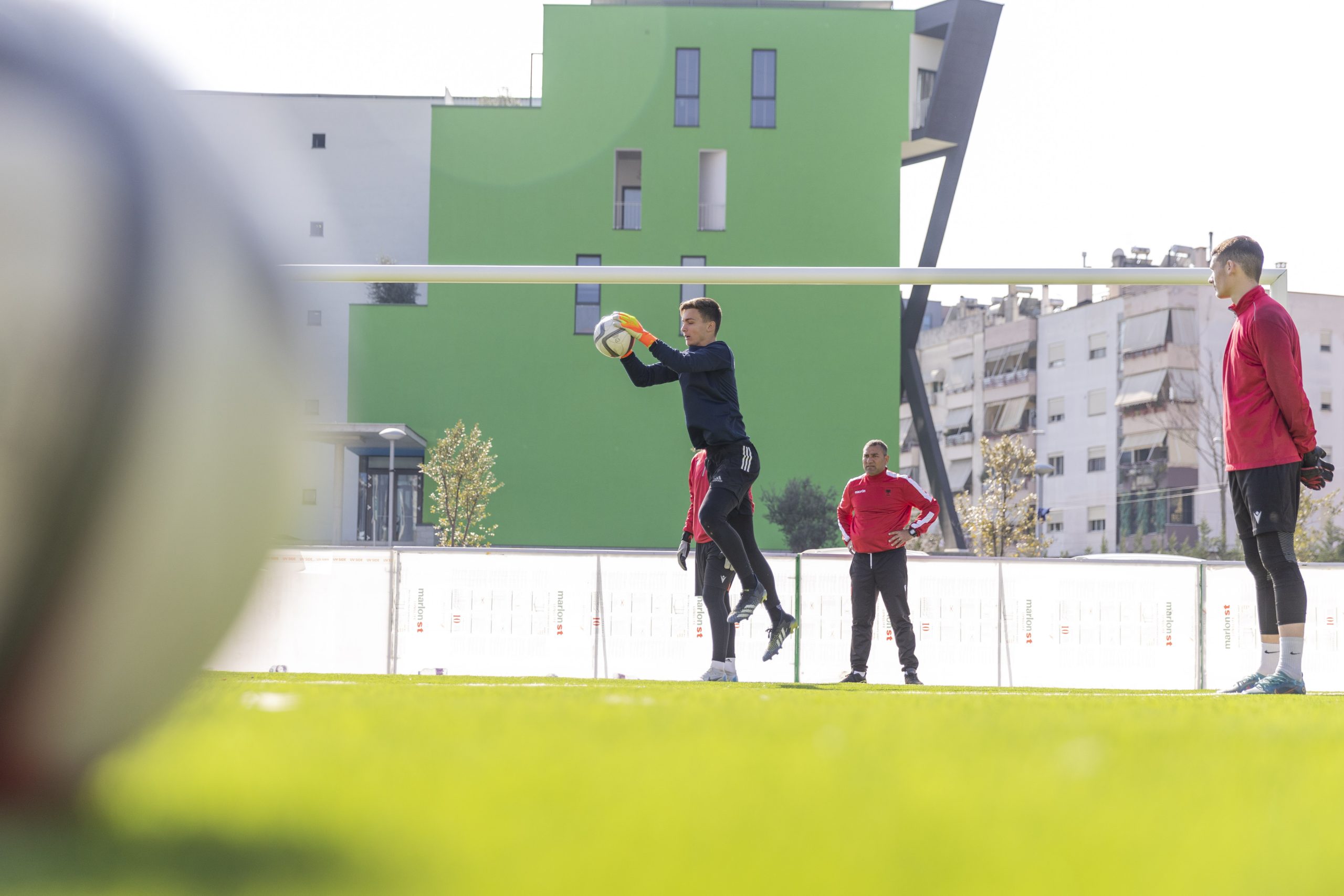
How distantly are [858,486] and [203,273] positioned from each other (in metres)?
9.93

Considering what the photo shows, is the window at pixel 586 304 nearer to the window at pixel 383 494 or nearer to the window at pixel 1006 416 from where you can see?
the window at pixel 383 494

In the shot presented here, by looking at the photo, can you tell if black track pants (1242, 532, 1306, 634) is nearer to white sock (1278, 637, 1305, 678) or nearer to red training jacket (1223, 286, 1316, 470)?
white sock (1278, 637, 1305, 678)

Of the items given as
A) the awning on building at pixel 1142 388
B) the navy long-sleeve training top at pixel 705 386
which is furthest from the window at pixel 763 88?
the navy long-sleeve training top at pixel 705 386

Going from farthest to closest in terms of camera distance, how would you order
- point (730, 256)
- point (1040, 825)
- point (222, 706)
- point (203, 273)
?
1. point (730, 256)
2. point (222, 706)
3. point (203, 273)
4. point (1040, 825)

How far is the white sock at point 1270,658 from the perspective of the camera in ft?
19.4

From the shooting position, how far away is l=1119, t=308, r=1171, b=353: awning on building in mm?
72688

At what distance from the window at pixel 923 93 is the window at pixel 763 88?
4.95 metres

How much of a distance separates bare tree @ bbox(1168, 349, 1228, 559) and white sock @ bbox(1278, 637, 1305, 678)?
199 feet

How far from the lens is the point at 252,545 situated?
1614mm

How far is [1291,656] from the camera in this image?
5547 millimetres

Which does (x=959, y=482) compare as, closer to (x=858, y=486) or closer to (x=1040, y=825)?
(x=858, y=486)

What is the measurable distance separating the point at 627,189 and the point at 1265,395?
43178mm

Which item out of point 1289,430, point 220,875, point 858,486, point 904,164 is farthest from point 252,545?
point 904,164

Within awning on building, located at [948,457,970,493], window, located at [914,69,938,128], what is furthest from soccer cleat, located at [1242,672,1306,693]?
awning on building, located at [948,457,970,493]
